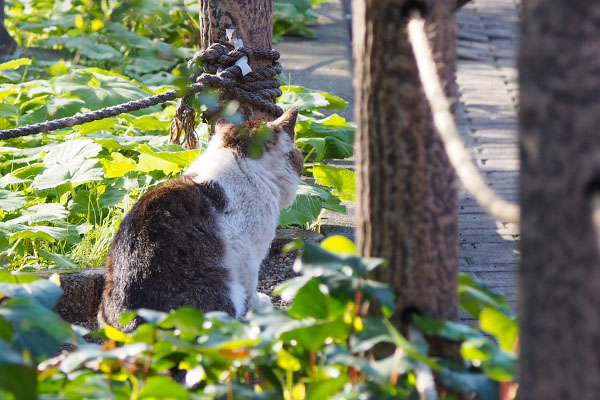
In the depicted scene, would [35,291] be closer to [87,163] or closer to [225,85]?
[225,85]

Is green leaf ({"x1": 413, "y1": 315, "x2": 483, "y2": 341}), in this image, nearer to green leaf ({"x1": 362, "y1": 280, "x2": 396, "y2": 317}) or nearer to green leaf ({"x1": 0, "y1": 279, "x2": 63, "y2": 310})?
green leaf ({"x1": 362, "y1": 280, "x2": 396, "y2": 317})

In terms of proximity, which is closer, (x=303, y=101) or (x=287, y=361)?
(x=287, y=361)

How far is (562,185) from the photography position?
1122 mm

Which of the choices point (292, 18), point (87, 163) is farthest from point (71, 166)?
point (292, 18)

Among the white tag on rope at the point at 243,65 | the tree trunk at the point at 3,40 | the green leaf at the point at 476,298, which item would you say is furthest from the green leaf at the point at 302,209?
the tree trunk at the point at 3,40

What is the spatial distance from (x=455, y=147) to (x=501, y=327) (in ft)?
1.70

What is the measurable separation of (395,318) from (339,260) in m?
0.25

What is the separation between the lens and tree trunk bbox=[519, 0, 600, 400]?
1104mm

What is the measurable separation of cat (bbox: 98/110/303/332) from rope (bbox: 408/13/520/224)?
1143 millimetres

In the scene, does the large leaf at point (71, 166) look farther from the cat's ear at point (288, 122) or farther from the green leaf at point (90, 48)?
the green leaf at point (90, 48)

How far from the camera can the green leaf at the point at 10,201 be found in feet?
11.3

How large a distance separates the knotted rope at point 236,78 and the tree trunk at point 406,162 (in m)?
1.90

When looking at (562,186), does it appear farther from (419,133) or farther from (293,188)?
(293,188)

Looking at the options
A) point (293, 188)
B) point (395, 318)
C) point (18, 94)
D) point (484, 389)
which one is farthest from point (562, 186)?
point (18, 94)
